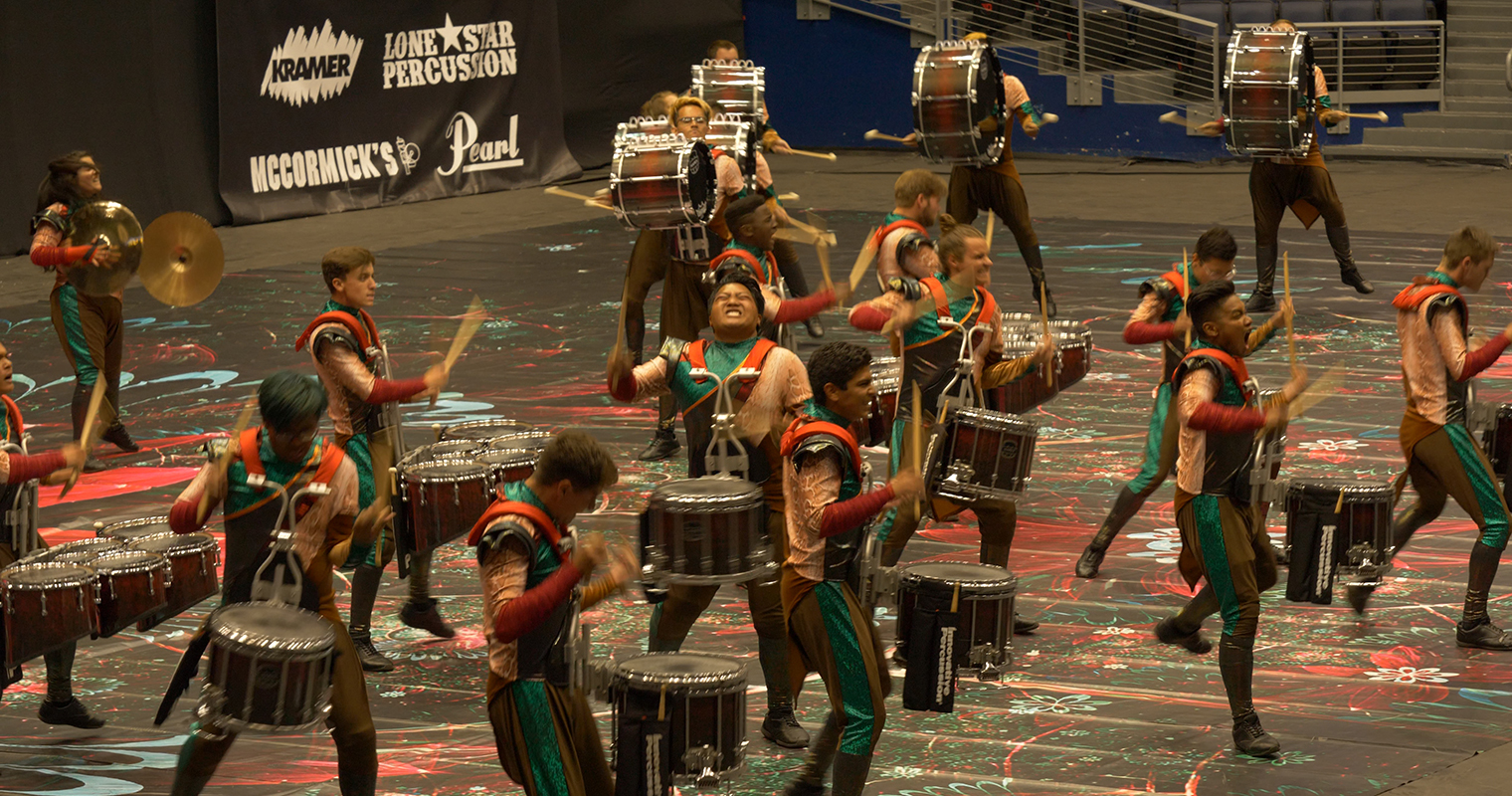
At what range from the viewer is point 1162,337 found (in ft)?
23.4

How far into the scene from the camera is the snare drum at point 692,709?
4859 millimetres

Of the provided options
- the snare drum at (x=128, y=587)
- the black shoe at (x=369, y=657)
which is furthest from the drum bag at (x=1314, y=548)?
the snare drum at (x=128, y=587)

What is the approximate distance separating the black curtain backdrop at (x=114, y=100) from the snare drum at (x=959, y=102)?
8117 millimetres

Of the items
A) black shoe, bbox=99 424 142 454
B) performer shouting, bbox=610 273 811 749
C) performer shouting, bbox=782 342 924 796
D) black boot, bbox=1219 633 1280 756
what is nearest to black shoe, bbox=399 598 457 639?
performer shouting, bbox=610 273 811 749

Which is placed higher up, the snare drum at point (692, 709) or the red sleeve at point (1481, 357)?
the red sleeve at point (1481, 357)

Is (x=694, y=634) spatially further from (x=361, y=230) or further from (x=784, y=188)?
(x=784, y=188)

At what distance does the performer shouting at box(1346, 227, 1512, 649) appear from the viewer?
6.75 meters

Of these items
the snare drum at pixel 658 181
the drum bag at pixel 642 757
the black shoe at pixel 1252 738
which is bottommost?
the black shoe at pixel 1252 738

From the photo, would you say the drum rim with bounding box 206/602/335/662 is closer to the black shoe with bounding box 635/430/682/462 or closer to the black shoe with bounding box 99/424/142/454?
the black shoe with bounding box 635/430/682/462

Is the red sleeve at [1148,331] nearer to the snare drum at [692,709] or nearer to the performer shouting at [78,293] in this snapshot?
the snare drum at [692,709]

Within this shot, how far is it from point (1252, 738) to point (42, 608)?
3.87m

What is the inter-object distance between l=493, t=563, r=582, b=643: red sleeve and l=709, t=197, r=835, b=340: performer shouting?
2856 mm

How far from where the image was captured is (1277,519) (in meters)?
8.35

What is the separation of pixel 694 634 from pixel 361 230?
11.5 metres
